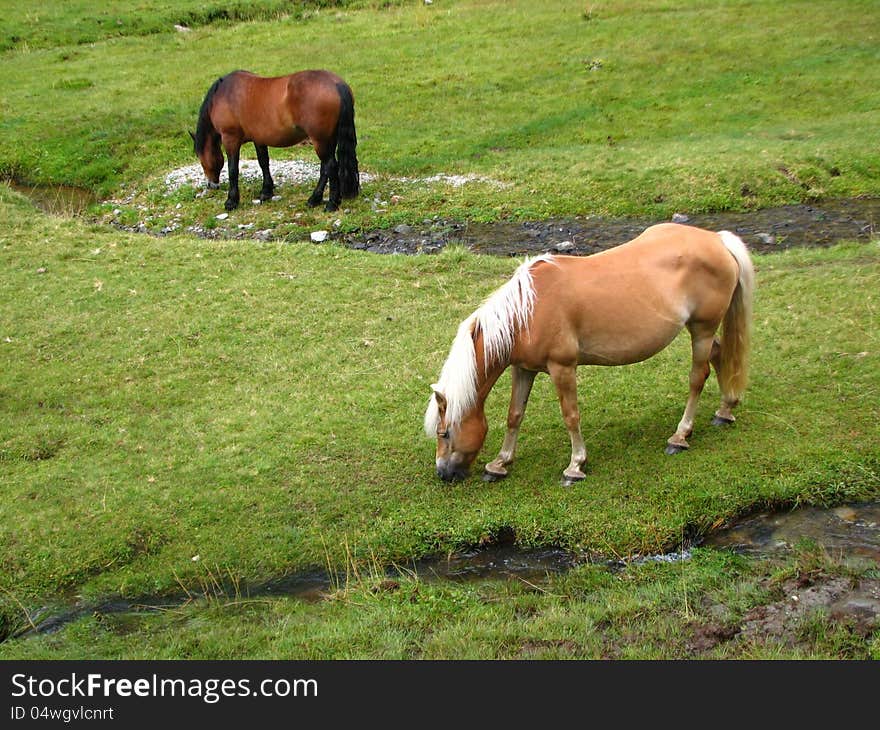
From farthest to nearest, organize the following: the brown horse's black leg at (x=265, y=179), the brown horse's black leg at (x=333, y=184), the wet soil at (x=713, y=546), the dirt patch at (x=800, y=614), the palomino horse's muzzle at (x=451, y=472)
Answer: the brown horse's black leg at (x=265, y=179) → the brown horse's black leg at (x=333, y=184) → the palomino horse's muzzle at (x=451, y=472) → the wet soil at (x=713, y=546) → the dirt patch at (x=800, y=614)

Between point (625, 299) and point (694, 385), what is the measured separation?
3.62ft

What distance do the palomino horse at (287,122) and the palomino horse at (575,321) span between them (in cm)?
934

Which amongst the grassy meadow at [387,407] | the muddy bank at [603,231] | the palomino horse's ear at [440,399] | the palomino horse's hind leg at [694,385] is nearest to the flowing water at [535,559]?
the grassy meadow at [387,407]

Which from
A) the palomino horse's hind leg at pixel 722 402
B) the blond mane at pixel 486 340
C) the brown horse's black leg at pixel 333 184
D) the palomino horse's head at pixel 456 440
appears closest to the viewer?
the blond mane at pixel 486 340

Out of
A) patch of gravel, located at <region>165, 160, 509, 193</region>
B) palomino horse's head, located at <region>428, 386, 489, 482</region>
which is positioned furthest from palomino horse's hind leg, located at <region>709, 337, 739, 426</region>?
patch of gravel, located at <region>165, 160, 509, 193</region>

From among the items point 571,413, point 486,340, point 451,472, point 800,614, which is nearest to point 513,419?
point 571,413

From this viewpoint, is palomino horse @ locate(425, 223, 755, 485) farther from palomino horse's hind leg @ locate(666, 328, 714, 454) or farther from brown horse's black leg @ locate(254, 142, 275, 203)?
brown horse's black leg @ locate(254, 142, 275, 203)

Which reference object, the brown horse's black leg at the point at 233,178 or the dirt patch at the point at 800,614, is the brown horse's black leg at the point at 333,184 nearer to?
the brown horse's black leg at the point at 233,178

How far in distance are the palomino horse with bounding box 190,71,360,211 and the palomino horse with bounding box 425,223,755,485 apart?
9.34 meters

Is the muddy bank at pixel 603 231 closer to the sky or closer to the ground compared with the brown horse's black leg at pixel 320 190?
closer to the ground

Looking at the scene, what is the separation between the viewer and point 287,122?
51.2ft

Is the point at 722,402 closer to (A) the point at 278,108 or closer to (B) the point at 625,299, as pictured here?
(B) the point at 625,299

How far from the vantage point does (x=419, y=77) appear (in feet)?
72.6

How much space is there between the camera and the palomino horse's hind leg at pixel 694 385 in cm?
727
